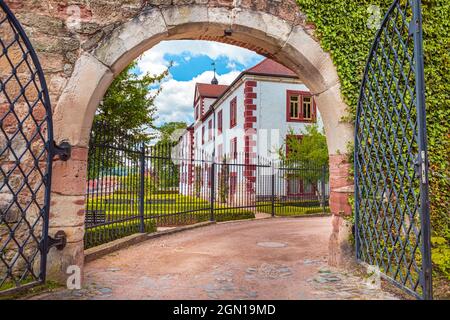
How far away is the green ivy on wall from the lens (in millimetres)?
4707

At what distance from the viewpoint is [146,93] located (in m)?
11.1

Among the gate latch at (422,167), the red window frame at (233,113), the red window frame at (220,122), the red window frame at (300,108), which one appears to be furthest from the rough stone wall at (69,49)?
the red window frame at (220,122)

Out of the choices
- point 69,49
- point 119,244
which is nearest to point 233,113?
point 119,244

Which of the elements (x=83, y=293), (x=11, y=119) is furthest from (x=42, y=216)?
(x=11, y=119)

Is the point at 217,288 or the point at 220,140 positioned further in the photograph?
the point at 220,140

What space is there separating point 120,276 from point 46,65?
8.70ft

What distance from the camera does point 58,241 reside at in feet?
12.7

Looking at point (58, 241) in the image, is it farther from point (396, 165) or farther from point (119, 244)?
point (396, 165)

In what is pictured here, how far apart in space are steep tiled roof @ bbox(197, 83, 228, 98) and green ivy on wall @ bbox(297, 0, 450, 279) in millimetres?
23373

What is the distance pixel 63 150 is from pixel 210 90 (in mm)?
25242

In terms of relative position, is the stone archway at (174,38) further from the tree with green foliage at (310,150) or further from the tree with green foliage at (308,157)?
the tree with green foliage at (310,150)

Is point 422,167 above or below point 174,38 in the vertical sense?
below
